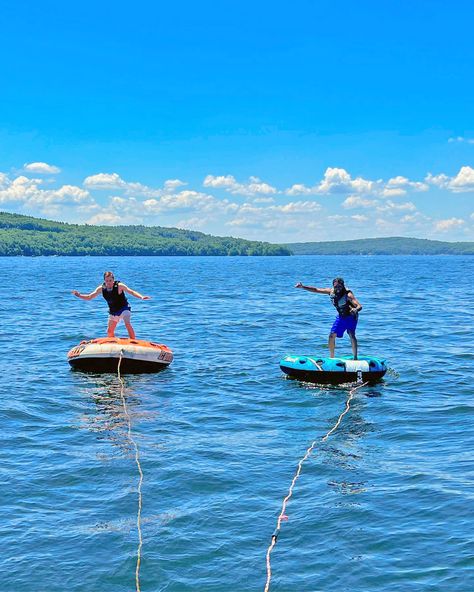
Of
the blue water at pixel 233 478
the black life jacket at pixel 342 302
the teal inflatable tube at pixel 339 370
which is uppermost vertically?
the black life jacket at pixel 342 302

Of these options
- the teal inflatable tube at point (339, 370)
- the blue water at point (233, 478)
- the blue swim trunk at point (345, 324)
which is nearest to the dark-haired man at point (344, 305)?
the blue swim trunk at point (345, 324)

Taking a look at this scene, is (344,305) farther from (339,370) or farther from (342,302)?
(339,370)

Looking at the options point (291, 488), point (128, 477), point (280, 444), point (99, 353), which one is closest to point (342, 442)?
point (280, 444)

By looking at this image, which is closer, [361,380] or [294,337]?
[361,380]

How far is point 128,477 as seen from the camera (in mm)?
10984

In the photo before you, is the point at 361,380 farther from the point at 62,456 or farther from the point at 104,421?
the point at 62,456

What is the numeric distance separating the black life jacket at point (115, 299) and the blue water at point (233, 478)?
197 cm

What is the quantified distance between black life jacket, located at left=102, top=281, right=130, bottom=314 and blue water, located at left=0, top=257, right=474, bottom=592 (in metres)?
1.97

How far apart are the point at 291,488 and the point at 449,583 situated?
308 cm

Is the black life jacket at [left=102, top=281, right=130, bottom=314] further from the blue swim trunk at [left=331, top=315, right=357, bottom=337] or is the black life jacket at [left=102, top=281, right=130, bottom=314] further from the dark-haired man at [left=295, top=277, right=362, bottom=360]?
the blue swim trunk at [left=331, top=315, right=357, bottom=337]

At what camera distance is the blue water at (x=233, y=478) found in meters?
8.16

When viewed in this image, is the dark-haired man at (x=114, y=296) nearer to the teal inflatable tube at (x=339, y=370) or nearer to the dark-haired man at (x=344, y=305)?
the teal inflatable tube at (x=339, y=370)

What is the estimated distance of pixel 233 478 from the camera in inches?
430

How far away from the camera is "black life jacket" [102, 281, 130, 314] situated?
63.4 ft
